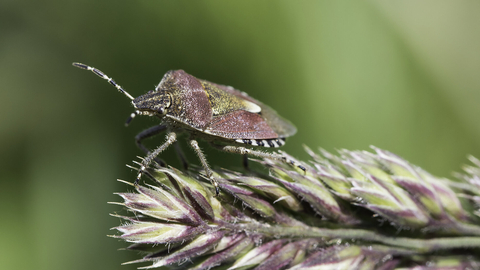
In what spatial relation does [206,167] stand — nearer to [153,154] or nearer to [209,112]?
[153,154]

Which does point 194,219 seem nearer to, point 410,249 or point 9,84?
point 410,249

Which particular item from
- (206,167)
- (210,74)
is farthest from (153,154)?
(210,74)

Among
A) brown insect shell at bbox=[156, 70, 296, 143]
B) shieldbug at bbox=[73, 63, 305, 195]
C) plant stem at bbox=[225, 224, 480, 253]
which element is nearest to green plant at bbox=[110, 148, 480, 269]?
plant stem at bbox=[225, 224, 480, 253]

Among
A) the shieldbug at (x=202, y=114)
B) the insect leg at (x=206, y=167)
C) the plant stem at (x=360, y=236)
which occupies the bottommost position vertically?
the plant stem at (x=360, y=236)

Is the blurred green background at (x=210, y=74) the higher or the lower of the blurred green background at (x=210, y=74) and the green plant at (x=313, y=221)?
the higher

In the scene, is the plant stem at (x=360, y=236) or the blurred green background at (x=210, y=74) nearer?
the plant stem at (x=360, y=236)

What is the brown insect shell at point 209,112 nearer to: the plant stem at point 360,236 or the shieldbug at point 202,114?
the shieldbug at point 202,114

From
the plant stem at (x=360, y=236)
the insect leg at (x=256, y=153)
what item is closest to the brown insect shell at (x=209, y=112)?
the insect leg at (x=256, y=153)

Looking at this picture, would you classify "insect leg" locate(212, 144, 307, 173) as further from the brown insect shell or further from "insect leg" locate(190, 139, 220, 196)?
"insect leg" locate(190, 139, 220, 196)
